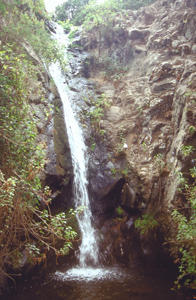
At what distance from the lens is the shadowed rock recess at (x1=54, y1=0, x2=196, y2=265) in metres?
7.43

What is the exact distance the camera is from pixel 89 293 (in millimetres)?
5234

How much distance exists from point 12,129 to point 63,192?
399cm

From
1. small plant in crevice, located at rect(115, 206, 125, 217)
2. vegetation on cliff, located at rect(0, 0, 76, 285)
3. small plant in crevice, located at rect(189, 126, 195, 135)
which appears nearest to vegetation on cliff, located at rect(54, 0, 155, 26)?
small plant in crevice, located at rect(189, 126, 195, 135)

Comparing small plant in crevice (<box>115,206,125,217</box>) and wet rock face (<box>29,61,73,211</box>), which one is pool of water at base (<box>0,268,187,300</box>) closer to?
small plant in crevice (<box>115,206,125,217</box>)

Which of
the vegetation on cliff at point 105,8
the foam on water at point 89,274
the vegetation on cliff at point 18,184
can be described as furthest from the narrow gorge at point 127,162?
the vegetation on cliff at point 105,8

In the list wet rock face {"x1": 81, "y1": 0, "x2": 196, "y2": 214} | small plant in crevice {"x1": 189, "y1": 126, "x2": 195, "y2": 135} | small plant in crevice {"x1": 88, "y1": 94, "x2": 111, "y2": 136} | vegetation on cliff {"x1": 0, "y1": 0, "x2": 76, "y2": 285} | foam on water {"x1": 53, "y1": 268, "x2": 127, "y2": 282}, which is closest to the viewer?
vegetation on cliff {"x1": 0, "y1": 0, "x2": 76, "y2": 285}

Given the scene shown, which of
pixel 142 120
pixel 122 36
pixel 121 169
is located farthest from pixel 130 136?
pixel 122 36

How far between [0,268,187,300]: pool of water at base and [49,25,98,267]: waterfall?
671 mm

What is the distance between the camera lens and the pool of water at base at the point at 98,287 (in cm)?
503

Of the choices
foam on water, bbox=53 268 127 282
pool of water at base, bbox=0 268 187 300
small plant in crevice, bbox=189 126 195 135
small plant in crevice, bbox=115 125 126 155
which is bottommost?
pool of water at base, bbox=0 268 187 300

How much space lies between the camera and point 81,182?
9.02 metres

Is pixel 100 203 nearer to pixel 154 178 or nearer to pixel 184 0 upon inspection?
pixel 154 178

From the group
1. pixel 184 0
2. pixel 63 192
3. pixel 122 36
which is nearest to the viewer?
pixel 63 192

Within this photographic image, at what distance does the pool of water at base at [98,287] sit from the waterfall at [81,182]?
0.67m
